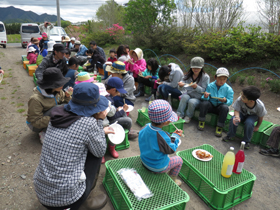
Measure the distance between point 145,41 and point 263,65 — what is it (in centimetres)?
646

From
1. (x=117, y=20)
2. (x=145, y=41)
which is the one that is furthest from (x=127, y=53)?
(x=117, y=20)

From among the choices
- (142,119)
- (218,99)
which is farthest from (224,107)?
(142,119)

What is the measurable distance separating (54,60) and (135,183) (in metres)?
3.97

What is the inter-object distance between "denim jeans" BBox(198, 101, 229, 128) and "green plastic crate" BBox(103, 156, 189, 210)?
2212mm

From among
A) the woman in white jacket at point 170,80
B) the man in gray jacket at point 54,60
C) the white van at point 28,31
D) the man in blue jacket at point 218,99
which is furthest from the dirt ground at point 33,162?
the white van at point 28,31

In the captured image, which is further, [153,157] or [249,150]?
[249,150]

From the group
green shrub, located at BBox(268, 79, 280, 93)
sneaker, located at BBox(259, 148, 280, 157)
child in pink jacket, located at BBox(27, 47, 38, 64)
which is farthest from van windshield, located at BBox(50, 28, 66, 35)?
sneaker, located at BBox(259, 148, 280, 157)

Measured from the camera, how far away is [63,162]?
175 cm

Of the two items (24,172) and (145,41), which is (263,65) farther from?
(24,172)

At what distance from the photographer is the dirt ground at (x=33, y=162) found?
2.42 m

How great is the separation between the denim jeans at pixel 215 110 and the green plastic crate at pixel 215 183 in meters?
1.39

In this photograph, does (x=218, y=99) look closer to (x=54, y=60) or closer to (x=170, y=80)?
(x=170, y=80)

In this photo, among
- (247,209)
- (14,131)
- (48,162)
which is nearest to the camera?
(48,162)

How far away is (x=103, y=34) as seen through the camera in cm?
1708
